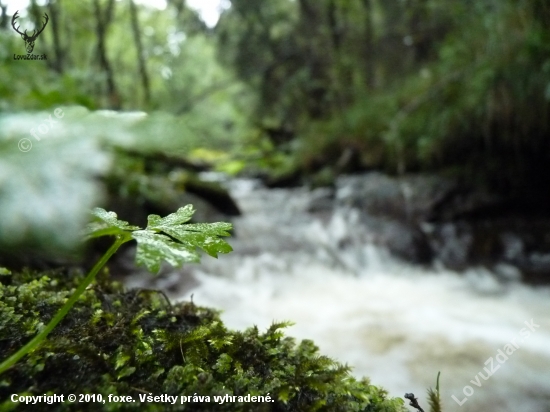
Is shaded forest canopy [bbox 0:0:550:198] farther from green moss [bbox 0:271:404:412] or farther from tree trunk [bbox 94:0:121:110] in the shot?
green moss [bbox 0:271:404:412]

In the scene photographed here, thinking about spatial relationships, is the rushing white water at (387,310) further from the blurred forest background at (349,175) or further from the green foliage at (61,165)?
the green foliage at (61,165)

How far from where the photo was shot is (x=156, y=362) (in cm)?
98

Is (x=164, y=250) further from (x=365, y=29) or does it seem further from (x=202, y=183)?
(x=365, y=29)

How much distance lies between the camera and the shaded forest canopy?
14.8ft

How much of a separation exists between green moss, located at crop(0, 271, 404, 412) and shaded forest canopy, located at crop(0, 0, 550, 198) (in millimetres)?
1659

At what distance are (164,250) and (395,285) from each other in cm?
409

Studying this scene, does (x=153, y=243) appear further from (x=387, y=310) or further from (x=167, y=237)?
(x=387, y=310)

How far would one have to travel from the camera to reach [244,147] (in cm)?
1378

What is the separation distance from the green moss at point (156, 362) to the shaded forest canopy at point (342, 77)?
166cm

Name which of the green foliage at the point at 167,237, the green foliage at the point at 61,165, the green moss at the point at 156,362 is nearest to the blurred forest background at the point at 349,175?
the green foliage at the point at 61,165

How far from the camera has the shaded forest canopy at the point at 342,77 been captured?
14.8ft

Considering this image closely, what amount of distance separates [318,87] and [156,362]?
968 centimetres

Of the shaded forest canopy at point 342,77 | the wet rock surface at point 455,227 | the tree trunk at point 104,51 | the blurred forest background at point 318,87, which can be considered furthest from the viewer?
the tree trunk at point 104,51

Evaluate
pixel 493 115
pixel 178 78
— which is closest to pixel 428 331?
pixel 493 115
